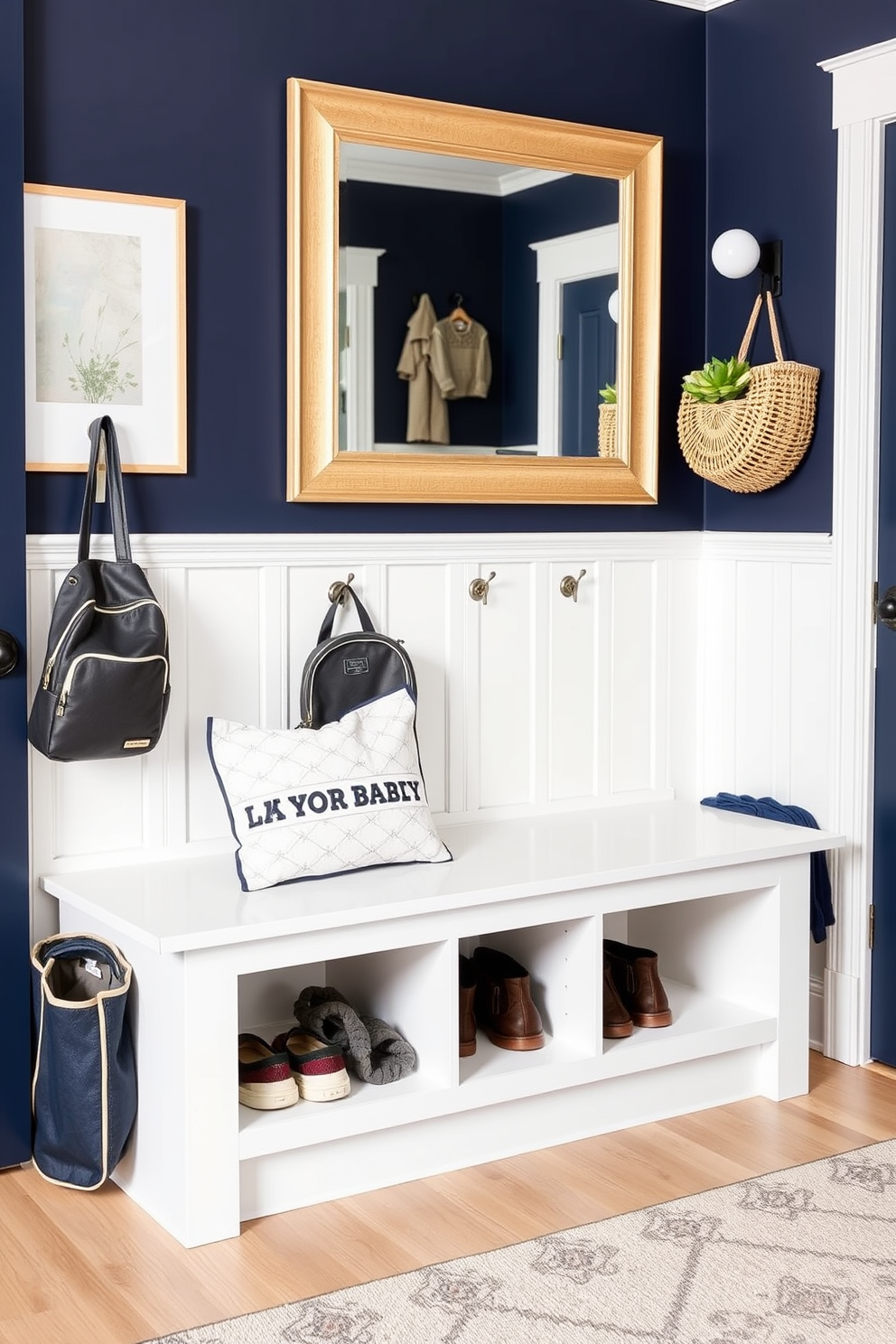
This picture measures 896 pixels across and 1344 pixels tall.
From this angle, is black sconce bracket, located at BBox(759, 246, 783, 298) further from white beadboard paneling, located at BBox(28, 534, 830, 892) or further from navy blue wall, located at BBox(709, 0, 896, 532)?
white beadboard paneling, located at BBox(28, 534, 830, 892)

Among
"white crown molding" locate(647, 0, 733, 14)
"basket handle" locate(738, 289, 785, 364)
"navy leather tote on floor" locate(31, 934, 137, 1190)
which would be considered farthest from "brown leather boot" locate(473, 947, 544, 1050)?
"white crown molding" locate(647, 0, 733, 14)

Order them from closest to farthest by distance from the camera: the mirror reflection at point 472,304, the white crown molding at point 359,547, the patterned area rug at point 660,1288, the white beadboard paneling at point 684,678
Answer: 1. the patterned area rug at point 660,1288
2. the white crown molding at point 359,547
3. the mirror reflection at point 472,304
4. the white beadboard paneling at point 684,678

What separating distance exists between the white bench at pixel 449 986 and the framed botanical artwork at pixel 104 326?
2.55 feet

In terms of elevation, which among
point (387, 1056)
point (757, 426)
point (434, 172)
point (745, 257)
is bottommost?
point (387, 1056)

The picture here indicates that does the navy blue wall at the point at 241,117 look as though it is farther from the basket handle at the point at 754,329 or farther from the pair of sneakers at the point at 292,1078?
the pair of sneakers at the point at 292,1078

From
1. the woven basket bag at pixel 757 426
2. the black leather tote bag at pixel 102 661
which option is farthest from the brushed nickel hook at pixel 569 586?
the black leather tote bag at pixel 102 661

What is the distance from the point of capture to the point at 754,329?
3.21 metres

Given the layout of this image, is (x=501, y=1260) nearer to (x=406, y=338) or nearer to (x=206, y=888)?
(x=206, y=888)

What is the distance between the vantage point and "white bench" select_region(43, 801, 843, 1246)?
2281 millimetres

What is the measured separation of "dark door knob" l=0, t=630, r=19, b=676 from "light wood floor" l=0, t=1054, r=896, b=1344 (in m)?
0.87

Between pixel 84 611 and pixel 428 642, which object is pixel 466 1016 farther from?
pixel 84 611

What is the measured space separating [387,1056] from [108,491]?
3.63ft

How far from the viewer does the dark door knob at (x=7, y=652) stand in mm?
2463

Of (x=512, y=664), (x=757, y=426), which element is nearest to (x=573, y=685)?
(x=512, y=664)
